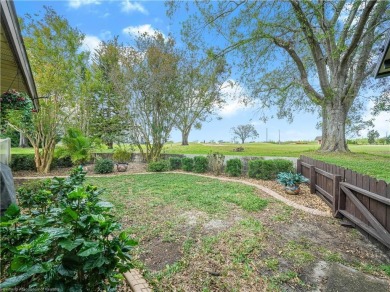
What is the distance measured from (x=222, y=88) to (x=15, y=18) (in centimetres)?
1580

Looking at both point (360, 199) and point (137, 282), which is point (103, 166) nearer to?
point (137, 282)

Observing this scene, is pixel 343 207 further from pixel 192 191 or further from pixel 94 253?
pixel 94 253

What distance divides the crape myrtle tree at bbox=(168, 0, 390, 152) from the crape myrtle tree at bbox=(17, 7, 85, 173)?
4878 mm

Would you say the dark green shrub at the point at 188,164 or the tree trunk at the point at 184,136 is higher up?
the tree trunk at the point at 184,136

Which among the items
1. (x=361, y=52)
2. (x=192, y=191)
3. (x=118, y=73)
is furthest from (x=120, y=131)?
(x=361, y=52)

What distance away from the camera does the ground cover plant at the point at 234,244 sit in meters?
2.52

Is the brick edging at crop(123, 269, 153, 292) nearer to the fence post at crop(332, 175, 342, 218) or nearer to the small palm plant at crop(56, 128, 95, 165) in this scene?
the fence post at crop(332, 175, 342, 218)

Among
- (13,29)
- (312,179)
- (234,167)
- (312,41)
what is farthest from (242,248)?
(312,41)

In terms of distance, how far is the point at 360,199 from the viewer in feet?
12.7

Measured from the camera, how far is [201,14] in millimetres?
9445

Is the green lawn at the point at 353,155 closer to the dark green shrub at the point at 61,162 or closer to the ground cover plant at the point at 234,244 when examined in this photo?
the ground cover plant at the point at 234,244

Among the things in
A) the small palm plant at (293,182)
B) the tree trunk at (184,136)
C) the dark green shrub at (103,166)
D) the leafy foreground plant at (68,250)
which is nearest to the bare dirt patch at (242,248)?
the leafy foreground plant at (68,250)

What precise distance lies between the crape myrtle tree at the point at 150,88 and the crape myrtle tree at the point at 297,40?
2.55 meters

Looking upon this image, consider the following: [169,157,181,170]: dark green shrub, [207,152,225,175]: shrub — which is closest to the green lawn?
[169,157,181,170]: dark green shrub
